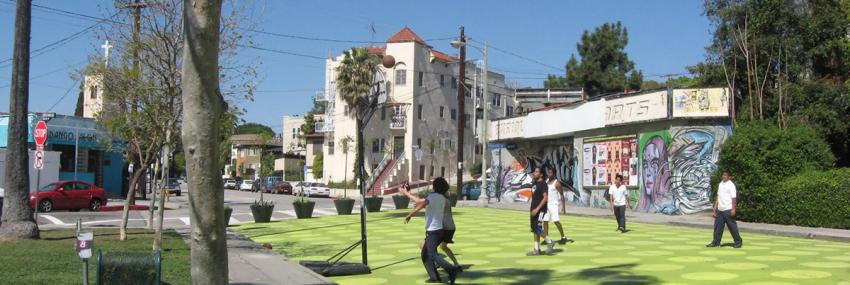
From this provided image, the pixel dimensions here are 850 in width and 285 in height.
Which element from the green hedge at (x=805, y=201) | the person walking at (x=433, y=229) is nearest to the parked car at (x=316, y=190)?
the green hedge at (x=805, y=201)

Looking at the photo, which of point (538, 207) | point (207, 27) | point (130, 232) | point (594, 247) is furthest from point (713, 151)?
point (207, 27)

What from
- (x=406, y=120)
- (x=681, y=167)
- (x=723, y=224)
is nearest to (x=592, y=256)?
(x=723, y=224)

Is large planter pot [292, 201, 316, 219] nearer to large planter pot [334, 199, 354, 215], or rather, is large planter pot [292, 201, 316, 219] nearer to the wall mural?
large planter pot [334, 199, 354, 215]

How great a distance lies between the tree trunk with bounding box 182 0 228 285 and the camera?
217 inches

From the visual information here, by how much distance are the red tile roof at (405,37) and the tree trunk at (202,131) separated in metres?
55.3

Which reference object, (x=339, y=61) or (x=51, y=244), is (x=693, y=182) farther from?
(x=339, y=61)

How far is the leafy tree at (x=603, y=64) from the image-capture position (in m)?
57.4

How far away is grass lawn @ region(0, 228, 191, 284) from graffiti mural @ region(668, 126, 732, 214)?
56.3 feet

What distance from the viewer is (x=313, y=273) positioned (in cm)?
1134

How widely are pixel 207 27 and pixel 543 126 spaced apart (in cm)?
3065

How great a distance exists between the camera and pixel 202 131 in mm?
5531

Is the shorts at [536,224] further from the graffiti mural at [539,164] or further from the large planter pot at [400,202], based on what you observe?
the graffiti mural at [539,164]

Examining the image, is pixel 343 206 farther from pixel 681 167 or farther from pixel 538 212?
pixel 538 212

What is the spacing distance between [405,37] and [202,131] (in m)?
56.7
